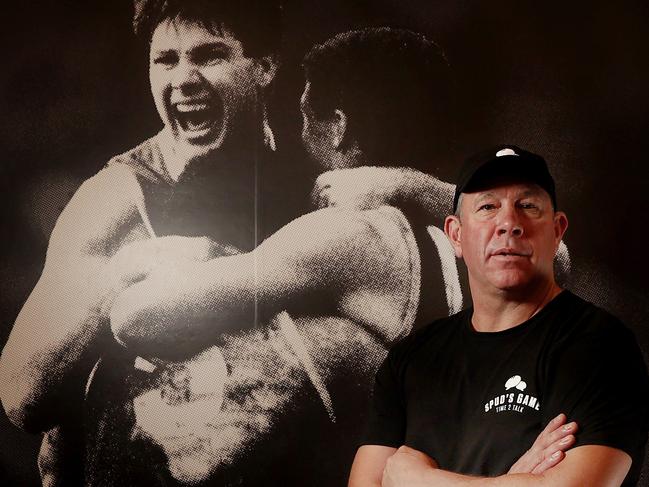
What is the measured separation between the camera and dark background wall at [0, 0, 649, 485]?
2895mm

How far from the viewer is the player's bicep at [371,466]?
1.87 meters

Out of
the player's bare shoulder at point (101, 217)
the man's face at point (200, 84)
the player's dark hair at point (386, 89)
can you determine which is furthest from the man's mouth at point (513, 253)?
the player's bare shoulder at point (101, 217)

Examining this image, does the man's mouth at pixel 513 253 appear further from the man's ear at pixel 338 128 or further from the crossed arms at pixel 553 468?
the man's ear at pixel 338 128

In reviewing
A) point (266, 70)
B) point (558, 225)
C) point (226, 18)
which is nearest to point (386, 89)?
point (266, 70)

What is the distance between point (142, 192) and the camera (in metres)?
2.93

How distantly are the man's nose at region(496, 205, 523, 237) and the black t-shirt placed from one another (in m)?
0.18

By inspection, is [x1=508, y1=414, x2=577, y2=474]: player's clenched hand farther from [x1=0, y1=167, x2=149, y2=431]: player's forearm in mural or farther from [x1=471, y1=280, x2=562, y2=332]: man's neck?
[x1=0, y1=167, x2=149, y2=431]: player's forearm in mural

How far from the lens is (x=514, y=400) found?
1.62 meters

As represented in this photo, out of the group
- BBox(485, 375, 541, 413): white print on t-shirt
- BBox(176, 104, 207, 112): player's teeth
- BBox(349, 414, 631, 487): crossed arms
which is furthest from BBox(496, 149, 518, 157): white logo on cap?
BBox(176, 104, 207, 112): player's teeth

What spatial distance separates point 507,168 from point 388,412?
2.26 ft

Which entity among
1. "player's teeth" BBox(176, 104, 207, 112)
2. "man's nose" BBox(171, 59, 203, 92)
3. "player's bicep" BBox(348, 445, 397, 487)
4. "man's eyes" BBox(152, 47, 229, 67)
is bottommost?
"player's bicep" BBox(348, 445, 397, 487)

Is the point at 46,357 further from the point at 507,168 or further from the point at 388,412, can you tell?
the point at 507,168

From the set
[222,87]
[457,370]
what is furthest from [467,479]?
[222,87]

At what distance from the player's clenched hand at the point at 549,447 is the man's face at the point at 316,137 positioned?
162 centimetres
